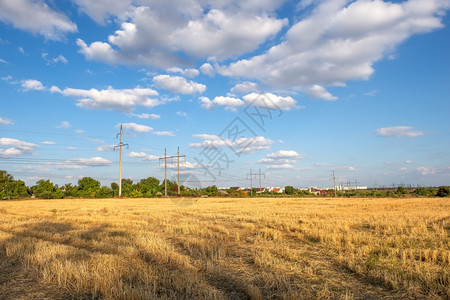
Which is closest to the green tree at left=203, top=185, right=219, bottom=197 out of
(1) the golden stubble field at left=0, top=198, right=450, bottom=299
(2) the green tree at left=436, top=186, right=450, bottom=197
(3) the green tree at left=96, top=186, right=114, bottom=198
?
(3) the green tree at left=96, top=186, right=114, bottom=198

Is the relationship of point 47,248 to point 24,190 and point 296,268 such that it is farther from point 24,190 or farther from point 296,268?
point 24,190

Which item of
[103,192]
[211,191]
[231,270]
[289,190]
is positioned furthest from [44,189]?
[289,190]

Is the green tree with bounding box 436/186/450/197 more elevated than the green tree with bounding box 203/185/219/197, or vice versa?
the green tree with bounding box 203/185/219/197

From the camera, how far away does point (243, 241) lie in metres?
12.0

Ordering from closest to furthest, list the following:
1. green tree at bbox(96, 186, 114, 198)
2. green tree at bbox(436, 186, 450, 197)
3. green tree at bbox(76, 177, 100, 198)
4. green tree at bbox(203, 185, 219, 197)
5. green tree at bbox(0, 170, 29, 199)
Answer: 1. green tree at bbox(0, 170, 29, 199)
2. green tree at bbox(76, 177, 100, 198)
3. green tree at bbox(436, 186, 450, 197)
4. green tree at bbox(96, 186, 114, 198)
5. green tree at bbox(203, 185, 219, 197)

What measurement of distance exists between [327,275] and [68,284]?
6277 mm

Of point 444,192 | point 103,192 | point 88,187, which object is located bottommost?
point 444,192

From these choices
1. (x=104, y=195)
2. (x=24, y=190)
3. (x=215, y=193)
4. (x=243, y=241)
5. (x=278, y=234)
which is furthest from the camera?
(x=215, y=193)

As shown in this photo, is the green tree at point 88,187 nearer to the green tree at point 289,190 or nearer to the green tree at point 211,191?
the green tree at point 211,191

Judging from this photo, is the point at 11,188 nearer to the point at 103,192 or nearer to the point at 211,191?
the point at 103,192

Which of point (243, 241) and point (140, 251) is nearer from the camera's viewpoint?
point (140, 251)

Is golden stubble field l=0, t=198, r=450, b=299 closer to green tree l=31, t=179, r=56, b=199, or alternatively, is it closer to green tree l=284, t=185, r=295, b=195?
green tree l=31, t=179, r=56, b=199

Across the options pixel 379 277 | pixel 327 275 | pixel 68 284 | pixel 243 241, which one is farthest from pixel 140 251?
pixel 379 277

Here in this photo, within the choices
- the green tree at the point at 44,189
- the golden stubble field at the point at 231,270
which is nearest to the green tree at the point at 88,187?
the green tree at the point at 44,189
